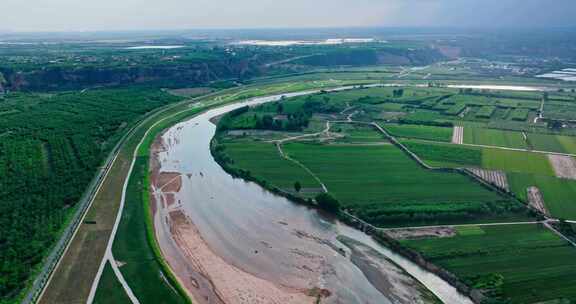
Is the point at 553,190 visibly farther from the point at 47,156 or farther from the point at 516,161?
the point at 47,156

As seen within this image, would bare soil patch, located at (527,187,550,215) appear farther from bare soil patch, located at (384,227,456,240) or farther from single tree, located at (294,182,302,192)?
single tree, located at (294,182,302,192)

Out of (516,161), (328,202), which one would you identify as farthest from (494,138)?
(328,202)

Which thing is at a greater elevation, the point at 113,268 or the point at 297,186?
the point at 297,186

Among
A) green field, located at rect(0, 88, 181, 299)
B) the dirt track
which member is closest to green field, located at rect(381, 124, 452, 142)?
the dirt track

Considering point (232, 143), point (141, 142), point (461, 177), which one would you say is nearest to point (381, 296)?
point (461, 177)

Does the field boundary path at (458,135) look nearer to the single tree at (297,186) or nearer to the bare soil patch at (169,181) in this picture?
the single tree at (297,186)

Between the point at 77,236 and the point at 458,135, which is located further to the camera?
the point at 458,135
